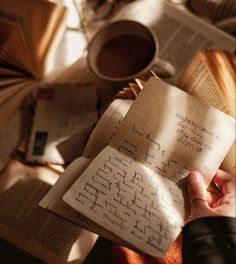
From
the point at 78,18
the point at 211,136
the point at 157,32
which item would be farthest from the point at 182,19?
the point at 211,136

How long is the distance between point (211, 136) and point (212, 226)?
0.45 feet

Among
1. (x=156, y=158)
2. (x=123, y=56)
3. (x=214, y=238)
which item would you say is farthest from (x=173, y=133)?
(x=123, y=56)

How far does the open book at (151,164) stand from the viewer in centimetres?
52

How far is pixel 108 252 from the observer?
2.52ft

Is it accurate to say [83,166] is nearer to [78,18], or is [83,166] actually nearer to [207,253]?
[207,253]

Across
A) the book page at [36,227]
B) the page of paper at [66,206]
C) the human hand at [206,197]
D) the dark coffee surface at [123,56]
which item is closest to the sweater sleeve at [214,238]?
the human hand at [206,197]

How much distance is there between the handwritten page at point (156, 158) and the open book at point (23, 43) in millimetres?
290

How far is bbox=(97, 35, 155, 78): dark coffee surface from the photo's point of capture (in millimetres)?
766

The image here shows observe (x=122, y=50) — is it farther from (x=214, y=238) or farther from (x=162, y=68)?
(x=214, y=238)

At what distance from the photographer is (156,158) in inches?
21.8

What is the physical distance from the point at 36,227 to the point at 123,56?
0.41 metres

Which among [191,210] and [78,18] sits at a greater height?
[78,18]

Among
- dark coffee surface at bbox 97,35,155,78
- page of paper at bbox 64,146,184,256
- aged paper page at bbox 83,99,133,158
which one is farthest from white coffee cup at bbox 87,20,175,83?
page of paper at bbox 64,146,184,256

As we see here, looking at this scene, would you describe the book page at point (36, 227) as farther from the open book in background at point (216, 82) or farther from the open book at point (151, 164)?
the open book in background at point (216, 82)
